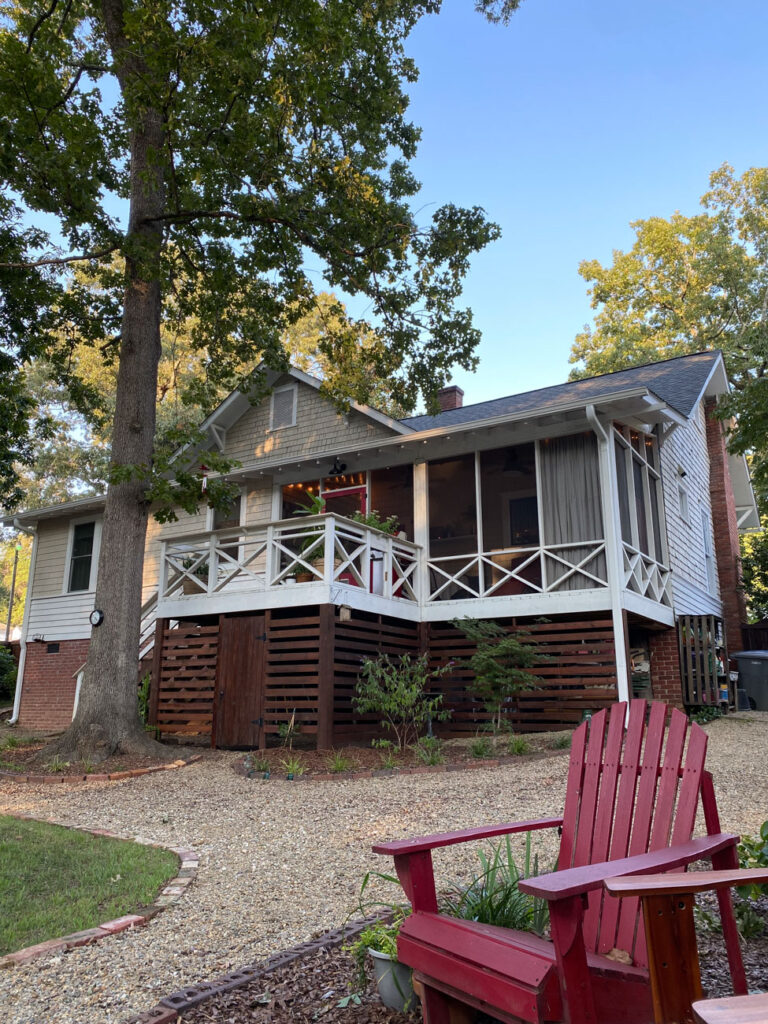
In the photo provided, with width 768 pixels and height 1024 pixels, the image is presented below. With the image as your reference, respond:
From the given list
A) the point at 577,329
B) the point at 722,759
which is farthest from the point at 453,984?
the point at 577,329

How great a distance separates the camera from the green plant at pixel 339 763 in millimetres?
7918

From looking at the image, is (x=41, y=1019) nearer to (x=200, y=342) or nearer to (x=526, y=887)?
(x=526, y=887)

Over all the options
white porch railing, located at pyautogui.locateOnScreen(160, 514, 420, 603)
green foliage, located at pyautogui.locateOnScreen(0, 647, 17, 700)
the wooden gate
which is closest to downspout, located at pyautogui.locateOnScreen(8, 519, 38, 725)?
green foliage, located at pyautogui.locateOnScreen(0, 647, 17, 700)

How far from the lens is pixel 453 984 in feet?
7.00

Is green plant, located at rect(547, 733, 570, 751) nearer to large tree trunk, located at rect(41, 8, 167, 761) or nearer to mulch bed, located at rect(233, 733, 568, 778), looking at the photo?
mulch bed, located at rect(233, 733, 568, 778)

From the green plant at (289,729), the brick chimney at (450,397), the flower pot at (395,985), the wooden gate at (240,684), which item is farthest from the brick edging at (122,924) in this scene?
the brick chimney at (450,397)

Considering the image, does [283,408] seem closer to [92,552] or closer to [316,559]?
[316,559]

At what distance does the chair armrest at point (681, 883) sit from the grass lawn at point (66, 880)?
9.25 ft

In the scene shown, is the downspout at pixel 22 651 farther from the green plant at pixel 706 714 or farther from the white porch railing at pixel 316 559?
the green plant at pixel 706 714

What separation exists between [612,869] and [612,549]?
8.69m

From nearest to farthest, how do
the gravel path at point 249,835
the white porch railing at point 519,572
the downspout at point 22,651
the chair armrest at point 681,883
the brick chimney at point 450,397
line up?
the chair armrest at point 681,883 < the gravel path at point 249,835 < the white porch railing at point 519,572 < the downspout at point 22,651 < the brick chimney at point 450,397

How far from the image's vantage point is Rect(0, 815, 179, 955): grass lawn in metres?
3.59

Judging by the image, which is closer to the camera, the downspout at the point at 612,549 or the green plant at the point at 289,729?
the green plant at the point at 289,729

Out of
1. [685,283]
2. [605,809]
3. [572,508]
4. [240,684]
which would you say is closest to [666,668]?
[572,508]
